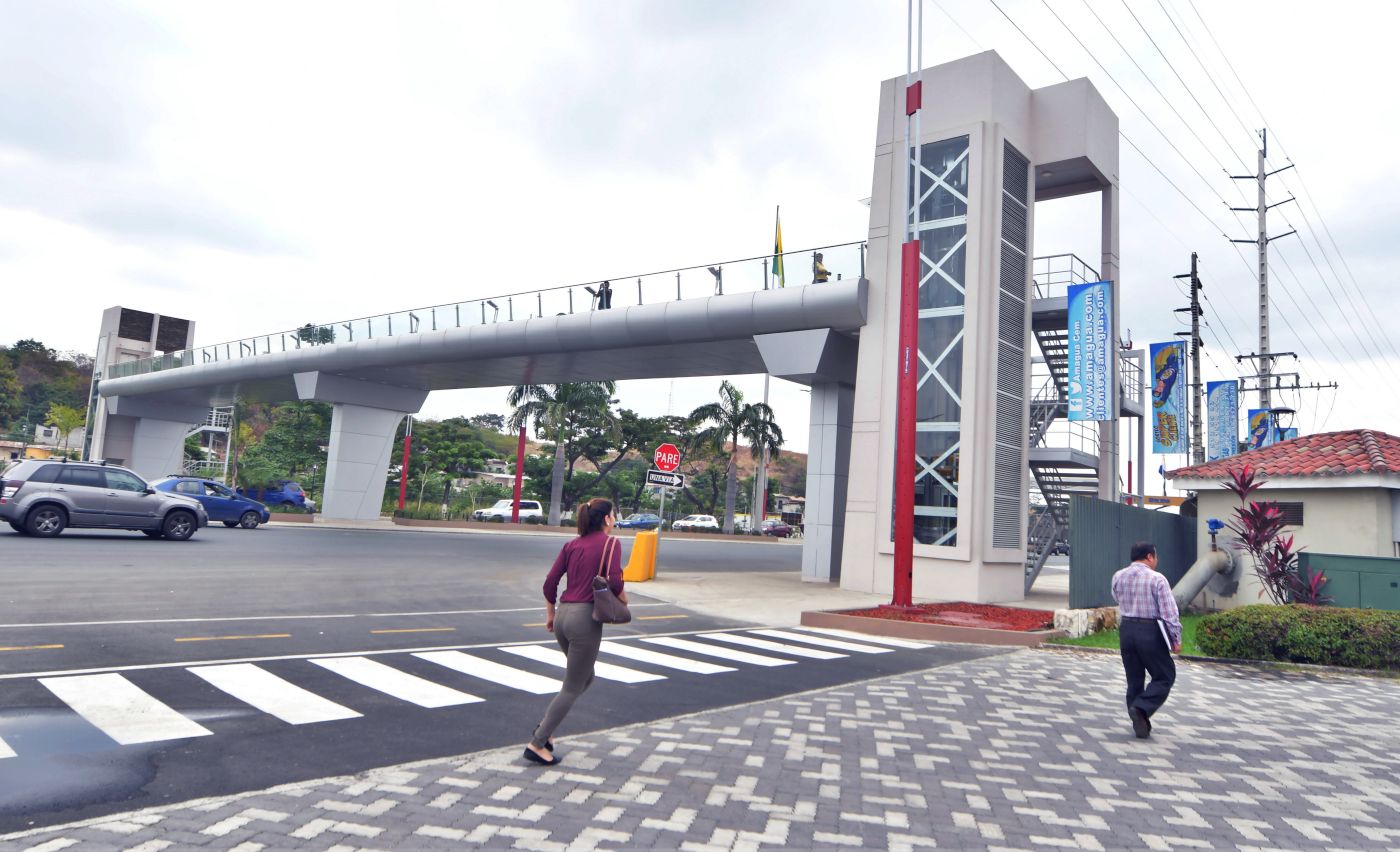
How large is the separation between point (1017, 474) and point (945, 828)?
1592 centimetres

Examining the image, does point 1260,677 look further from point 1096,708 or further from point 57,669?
point 57,669

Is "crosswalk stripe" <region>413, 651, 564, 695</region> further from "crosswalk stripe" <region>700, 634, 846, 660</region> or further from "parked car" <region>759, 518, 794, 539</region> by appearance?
"parked car" <region>759, 518, 794, 539</region>

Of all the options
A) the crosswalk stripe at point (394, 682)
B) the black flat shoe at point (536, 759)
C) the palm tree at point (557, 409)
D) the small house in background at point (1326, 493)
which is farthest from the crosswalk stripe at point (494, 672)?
the palm tree at point (557, 409)

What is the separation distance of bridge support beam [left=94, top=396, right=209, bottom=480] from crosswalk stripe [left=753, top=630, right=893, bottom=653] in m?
44.7

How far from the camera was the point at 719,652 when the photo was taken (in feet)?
35.2

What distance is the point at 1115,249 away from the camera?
21.3 meters

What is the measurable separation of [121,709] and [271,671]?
1.66 meters

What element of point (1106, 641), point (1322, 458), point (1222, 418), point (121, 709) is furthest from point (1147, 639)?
point (1222, 418)

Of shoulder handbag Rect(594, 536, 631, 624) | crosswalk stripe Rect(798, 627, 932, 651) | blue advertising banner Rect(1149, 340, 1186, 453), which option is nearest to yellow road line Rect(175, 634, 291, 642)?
shoulder handbag Rect(594, 536, 631, 624)

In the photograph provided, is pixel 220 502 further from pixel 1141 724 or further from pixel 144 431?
pixel 1141 724

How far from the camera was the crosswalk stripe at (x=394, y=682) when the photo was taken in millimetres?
7223

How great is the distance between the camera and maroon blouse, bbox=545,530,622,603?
18.1 ft

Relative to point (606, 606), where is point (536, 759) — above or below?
below

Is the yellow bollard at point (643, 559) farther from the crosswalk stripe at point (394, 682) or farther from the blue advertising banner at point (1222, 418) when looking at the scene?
the blue advertising banner at point (1222, 418)
